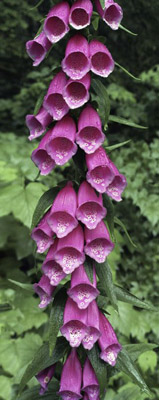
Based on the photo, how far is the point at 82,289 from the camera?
954 mm

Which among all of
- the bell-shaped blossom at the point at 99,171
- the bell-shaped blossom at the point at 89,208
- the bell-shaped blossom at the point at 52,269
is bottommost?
the bell-shaped blossom at the point at 52,269

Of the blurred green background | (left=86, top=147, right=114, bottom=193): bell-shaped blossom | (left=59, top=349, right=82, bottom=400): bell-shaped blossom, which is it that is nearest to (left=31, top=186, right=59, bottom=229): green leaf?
(left=86, top=147, right=114, bottom=193): bell-shaped blossom

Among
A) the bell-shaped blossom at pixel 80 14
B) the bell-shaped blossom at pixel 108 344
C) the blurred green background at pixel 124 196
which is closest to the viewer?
the bell-shaped blossom at pixel 80 14

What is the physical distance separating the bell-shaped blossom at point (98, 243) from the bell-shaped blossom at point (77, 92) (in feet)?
0.87

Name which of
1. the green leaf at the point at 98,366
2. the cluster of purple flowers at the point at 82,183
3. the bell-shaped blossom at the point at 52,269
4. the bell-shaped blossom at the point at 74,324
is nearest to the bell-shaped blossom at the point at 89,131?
the cluster of purple flowers at the point at 82,183

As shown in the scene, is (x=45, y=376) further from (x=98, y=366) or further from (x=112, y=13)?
(x=112, y=13)

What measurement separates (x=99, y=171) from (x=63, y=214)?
12cm

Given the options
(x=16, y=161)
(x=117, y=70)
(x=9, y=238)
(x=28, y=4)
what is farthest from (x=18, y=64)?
(x=9, y=238)

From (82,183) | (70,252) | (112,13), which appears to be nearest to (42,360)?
(70,252)

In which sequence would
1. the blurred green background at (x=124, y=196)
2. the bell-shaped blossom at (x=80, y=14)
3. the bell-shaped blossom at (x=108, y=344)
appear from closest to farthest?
the bell-shaped blossom at (x=80, y=14) < the bell-shaped blossom at (x=108, y=344) < the blurred green background at (x=124, y=196)

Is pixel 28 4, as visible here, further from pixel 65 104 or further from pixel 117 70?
pixel 65 104

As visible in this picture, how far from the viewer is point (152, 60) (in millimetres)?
4031

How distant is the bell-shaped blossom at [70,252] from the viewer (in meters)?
0.92

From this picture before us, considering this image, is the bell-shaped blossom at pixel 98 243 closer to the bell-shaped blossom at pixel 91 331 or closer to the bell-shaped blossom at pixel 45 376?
the bell-shaped blossom at pixel 91 331
